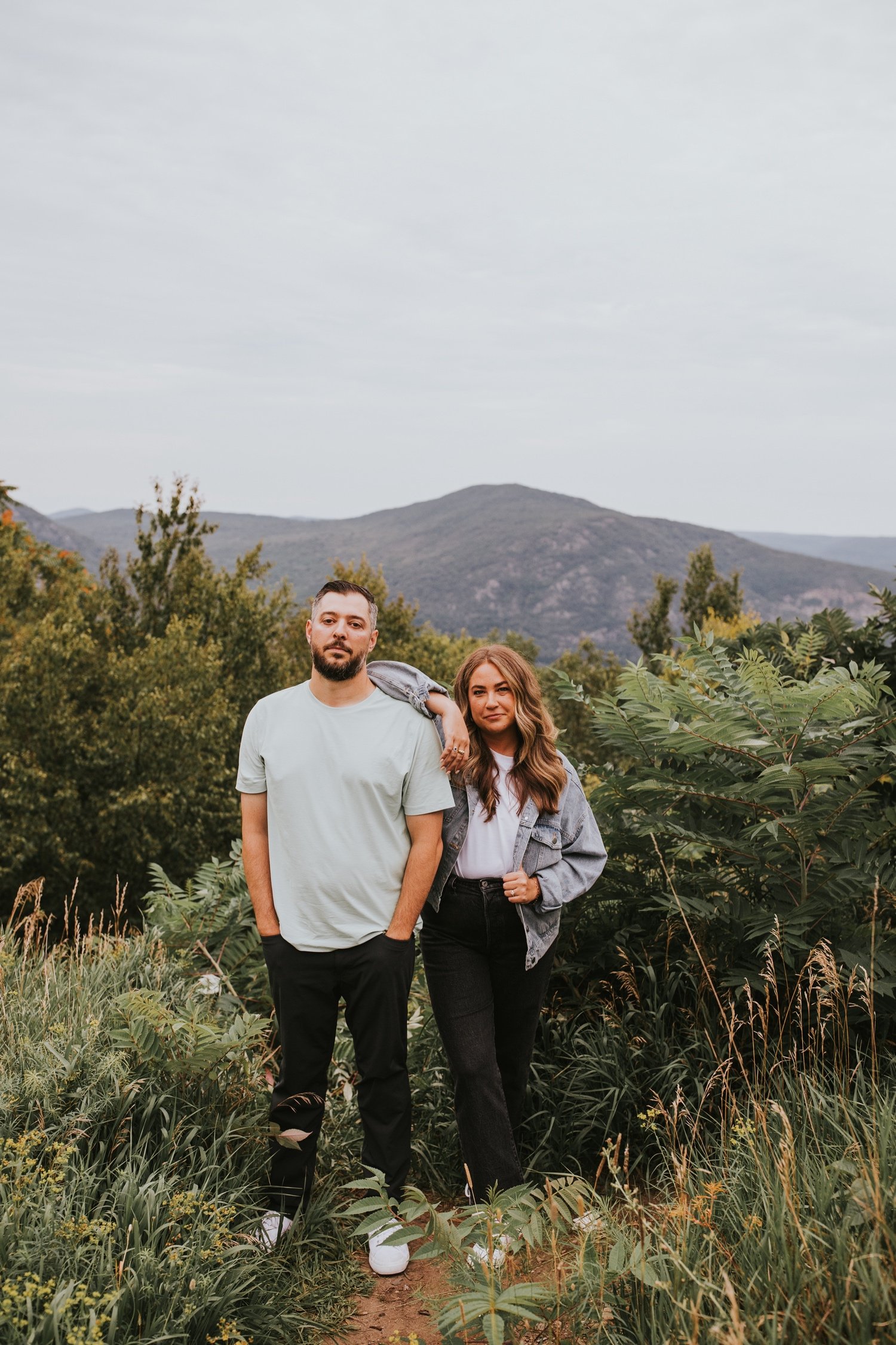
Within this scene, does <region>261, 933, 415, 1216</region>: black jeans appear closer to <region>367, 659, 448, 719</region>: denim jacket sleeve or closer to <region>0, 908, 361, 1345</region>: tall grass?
<region>0, 908, 361, 1345</region>: tall grass

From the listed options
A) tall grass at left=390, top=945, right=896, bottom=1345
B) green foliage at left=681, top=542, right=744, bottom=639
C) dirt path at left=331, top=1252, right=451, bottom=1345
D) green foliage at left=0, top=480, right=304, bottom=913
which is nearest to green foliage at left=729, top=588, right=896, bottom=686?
tall grass at left=390, top=945, right=896, bottom=1345

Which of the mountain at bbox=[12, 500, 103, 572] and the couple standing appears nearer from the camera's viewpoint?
the couple standing

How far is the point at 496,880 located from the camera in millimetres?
3186

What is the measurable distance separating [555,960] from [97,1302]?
2260 mm

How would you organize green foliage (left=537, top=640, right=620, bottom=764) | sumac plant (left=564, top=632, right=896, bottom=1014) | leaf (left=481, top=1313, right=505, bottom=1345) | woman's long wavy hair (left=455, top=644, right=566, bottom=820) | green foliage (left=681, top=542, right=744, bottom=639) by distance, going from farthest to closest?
1. green foliage (left=681, top=542, right=744, bottom=639)
2. green foliage (left=537, top=640, right=620, bottom=764)
3. sumac plant (left=564, top=632, right=896, bottom=1014)
4. woman's long wavy hair (left=455, top=644, right=566, bottom=820)
5. leaf (left=481, top=1313, right=505, bottom=1345)

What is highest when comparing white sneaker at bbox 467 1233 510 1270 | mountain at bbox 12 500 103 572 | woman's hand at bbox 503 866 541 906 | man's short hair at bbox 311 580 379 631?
mountain at bbox 12 500 103 572

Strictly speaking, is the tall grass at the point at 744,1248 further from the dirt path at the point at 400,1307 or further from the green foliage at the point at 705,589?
the green foliage at the point at 705,589

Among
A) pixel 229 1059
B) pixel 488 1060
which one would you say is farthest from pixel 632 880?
pixel 229 1059

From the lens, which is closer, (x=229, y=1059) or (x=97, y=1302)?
(x=97, y=1302)

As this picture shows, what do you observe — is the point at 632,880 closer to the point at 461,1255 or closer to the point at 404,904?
the point at 404,904

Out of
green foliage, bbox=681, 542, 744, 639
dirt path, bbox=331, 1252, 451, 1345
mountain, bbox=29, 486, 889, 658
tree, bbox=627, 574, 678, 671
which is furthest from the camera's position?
mountain, bbox=29, 486, 889, 658

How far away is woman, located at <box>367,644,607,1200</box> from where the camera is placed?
315cm

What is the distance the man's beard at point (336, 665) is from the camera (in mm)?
3154

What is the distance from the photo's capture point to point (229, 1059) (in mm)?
3398
